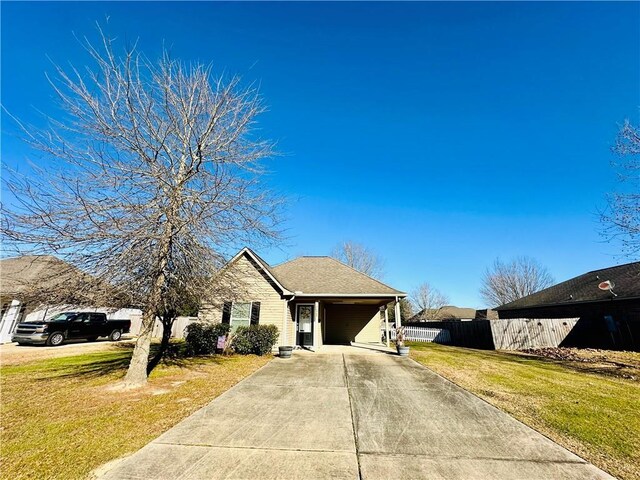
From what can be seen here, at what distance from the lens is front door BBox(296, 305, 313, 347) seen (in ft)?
50.0

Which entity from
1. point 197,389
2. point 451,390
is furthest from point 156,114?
point 451,390

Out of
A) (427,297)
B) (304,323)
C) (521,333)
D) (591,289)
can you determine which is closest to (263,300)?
(304,323)

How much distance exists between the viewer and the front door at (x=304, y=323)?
1523cm

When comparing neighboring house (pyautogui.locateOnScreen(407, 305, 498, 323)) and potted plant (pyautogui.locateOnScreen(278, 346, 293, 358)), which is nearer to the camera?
potted plant (pyautogui.locateOnScreen(278, 346, 293, 358))

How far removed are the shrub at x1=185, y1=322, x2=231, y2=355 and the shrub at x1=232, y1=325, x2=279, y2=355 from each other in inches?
30.0

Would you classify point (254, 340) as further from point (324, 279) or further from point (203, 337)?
point (324, 279)

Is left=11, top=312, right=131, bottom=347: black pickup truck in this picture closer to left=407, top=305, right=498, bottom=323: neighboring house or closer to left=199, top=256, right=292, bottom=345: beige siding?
left=199, top=256, right=292, bottom=345: beige siding

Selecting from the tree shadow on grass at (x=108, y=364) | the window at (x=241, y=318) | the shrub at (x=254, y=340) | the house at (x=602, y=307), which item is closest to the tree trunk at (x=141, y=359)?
the tree shadow on grass at (x=108, y=364)

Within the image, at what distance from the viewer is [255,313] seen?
45.4 feet

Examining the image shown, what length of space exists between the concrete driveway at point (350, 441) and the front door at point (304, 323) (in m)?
8.25

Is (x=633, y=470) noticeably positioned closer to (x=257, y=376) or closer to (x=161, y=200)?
(x=257, y=376)

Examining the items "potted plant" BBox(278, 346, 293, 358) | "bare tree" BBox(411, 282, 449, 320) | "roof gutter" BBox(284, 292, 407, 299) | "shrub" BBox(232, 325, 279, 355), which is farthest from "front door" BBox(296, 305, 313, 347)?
"bare tree" BBox(411, 282, 449, 320)

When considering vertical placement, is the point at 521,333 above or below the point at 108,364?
above

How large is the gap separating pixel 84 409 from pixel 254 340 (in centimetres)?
731
